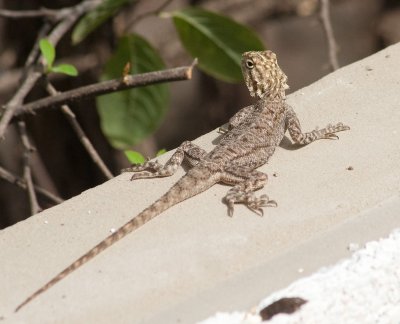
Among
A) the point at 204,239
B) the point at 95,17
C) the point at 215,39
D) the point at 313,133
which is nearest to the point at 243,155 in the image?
the point at 313,133

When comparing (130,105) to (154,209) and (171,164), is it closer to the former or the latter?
(171,164)

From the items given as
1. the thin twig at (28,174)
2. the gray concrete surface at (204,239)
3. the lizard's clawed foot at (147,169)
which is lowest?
the gray concrete surface at (204,239)

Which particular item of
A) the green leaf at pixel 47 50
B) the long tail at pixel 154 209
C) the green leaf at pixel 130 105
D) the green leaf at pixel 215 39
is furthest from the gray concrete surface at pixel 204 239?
the green leaf at pixel 130 105

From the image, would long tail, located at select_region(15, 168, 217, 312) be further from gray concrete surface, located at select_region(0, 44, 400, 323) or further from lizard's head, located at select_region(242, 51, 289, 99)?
lizard's head, located at select_region(242, 51, 289, 99)

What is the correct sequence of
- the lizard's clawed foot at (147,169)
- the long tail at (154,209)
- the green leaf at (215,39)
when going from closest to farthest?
the long tail at (154,209)
the lizard's clawed foot at (147,169)
the green leaf at (215,39)

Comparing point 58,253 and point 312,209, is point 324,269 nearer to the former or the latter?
point 312,209

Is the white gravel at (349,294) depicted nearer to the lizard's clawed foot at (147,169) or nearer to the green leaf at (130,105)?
the lizard's clawed foot at (147,169)

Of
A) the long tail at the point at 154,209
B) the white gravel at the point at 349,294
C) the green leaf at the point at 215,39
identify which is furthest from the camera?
the green leaf at the point at 215,39

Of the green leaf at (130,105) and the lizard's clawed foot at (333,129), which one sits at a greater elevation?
the green leaf at (130,105)

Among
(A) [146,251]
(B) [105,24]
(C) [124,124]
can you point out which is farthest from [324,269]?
(B) [105,24]
